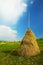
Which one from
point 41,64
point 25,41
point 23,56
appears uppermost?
point 25,41

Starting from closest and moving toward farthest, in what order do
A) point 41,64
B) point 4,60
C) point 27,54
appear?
point 41,64, point 4,60, point 27,54

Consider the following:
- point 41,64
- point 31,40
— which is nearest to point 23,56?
point 31,40

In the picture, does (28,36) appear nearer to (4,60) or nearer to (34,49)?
(34,49)

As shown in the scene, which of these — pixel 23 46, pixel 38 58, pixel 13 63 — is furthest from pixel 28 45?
pixel 13 63

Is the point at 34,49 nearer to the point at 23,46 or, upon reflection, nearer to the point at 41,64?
the point at 23,46

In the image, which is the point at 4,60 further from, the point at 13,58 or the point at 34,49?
the point at 34,49

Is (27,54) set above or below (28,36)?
below

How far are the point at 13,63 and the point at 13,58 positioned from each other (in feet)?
6.84

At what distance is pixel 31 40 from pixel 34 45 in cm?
87

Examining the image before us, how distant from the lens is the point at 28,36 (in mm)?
26672

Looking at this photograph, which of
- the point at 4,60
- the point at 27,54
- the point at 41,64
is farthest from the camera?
the point at 27,54

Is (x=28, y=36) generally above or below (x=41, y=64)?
above

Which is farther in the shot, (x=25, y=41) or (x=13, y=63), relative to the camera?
(x=25, y=41)

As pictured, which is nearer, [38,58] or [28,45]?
[38,58]
